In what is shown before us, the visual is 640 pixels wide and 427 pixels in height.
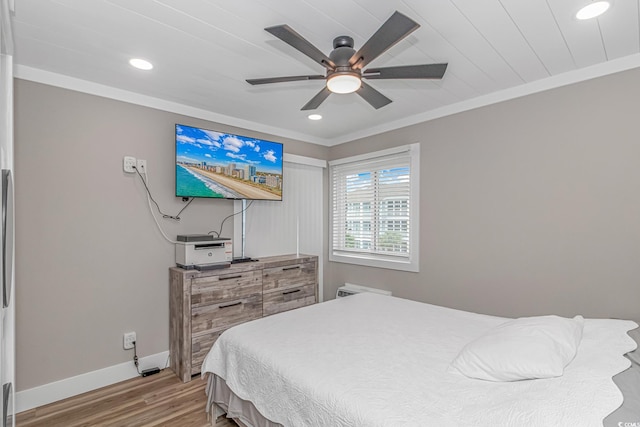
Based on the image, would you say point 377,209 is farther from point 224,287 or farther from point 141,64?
point 141,64

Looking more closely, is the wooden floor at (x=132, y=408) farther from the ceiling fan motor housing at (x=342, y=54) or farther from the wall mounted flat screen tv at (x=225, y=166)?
the ceiling fan motor housing at (x=342, y=54)

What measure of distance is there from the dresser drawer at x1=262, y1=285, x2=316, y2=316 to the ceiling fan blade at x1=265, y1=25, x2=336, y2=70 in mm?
2342

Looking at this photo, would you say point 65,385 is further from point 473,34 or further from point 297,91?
point 473,34

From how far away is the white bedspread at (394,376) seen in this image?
1.07 m

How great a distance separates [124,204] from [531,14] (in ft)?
10.6

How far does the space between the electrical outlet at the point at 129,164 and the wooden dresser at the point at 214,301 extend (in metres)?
0.97

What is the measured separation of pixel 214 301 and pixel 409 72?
2418mm

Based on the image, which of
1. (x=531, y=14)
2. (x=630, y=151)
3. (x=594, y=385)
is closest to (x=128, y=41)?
(x=531, y=14)

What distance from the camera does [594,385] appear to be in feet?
3.66

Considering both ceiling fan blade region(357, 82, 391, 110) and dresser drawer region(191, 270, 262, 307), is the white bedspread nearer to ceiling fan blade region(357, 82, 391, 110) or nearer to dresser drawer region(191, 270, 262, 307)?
dresser drawer region(191, 270, 262, 307)

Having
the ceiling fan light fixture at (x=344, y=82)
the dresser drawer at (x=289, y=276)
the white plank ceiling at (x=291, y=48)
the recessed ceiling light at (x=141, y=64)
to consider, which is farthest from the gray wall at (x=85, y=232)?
the ceiling fan light fixture at (x=344, y=82)

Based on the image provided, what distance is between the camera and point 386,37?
1445mm

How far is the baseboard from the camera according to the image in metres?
2.26

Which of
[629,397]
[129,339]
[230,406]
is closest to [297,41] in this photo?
[629,397]
